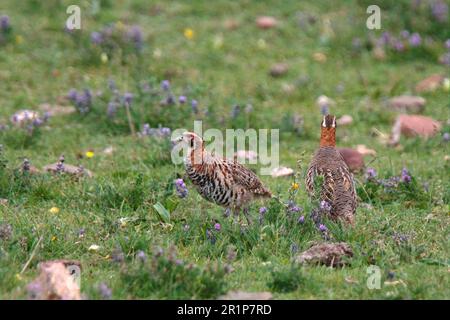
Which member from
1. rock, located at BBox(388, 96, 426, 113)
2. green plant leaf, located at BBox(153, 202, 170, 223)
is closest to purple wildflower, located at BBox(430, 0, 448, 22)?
rock, located at BBox(388, 96, 426, 113)

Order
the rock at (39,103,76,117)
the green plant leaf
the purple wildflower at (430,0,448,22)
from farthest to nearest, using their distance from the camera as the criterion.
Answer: the purple wildflower at (430,0,448,22), the rock at (39,103,76,117), the green plant leaf

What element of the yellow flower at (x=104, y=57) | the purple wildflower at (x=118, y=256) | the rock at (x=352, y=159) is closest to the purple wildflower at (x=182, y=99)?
the rock at (x=352, y=159)

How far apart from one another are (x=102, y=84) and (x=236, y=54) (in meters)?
2.25

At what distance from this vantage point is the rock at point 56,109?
36.6 feet

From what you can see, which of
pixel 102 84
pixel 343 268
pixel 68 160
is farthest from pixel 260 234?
pixel 102 84

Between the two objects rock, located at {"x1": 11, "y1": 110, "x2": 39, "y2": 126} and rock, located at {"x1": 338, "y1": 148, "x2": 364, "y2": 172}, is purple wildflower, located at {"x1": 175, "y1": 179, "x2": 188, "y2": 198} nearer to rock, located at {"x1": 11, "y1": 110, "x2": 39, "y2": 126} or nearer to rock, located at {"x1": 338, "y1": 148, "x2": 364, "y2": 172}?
rock, located at {"x1": 338, "y1": 148, "x2": 364, "y2": 172}


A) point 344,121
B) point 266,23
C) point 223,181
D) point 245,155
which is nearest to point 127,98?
point 245,155

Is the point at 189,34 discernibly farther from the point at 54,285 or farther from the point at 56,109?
the point at 54,285

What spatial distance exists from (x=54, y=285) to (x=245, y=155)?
417 centimetres

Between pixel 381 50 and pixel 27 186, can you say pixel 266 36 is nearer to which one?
pixel 381 50

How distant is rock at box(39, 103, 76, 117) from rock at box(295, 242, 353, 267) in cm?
511

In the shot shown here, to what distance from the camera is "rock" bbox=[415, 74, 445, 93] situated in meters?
12.2

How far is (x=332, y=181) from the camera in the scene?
7.49 meters
